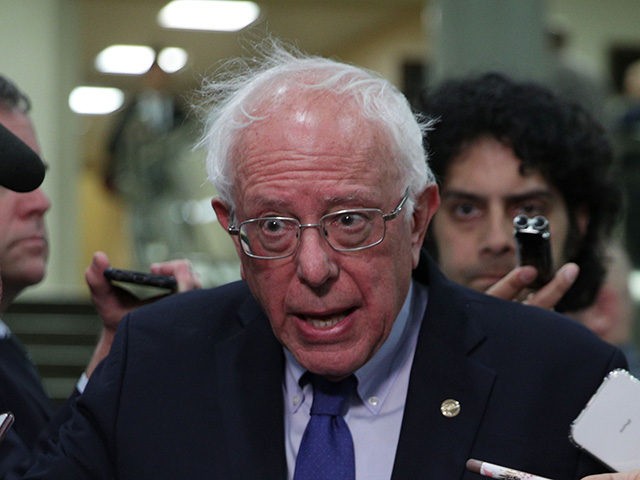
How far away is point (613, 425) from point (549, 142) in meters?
1.14

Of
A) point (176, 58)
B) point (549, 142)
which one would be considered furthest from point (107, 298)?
point (176, 58)

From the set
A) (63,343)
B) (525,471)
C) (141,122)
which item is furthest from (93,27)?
(525,471)

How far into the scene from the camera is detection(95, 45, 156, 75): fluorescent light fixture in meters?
18.3

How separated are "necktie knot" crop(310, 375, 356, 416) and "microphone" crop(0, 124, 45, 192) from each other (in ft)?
2.21

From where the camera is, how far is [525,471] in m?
2.67

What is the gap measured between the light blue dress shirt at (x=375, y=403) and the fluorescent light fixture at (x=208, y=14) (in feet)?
43.6

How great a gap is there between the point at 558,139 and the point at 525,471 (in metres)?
1.18

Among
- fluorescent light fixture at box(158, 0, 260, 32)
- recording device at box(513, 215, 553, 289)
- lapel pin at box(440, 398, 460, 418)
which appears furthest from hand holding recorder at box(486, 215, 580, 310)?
fluorescent light fixture at box(158, 0, 260, 32)

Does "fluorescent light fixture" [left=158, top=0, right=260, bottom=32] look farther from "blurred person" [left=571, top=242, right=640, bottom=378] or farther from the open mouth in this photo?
the open mouth

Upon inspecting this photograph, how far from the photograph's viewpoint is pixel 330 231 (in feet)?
8.67

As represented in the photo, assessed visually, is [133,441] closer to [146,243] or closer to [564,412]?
[564,412]

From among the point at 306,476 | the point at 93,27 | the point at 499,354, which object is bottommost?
the point at 306,476

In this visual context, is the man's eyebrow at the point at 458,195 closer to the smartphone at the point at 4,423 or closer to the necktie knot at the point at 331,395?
the necktie knot at the point at 331,395

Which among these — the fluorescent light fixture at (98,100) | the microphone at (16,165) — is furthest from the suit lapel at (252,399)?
the fluorescent light fixture at (98,100)
